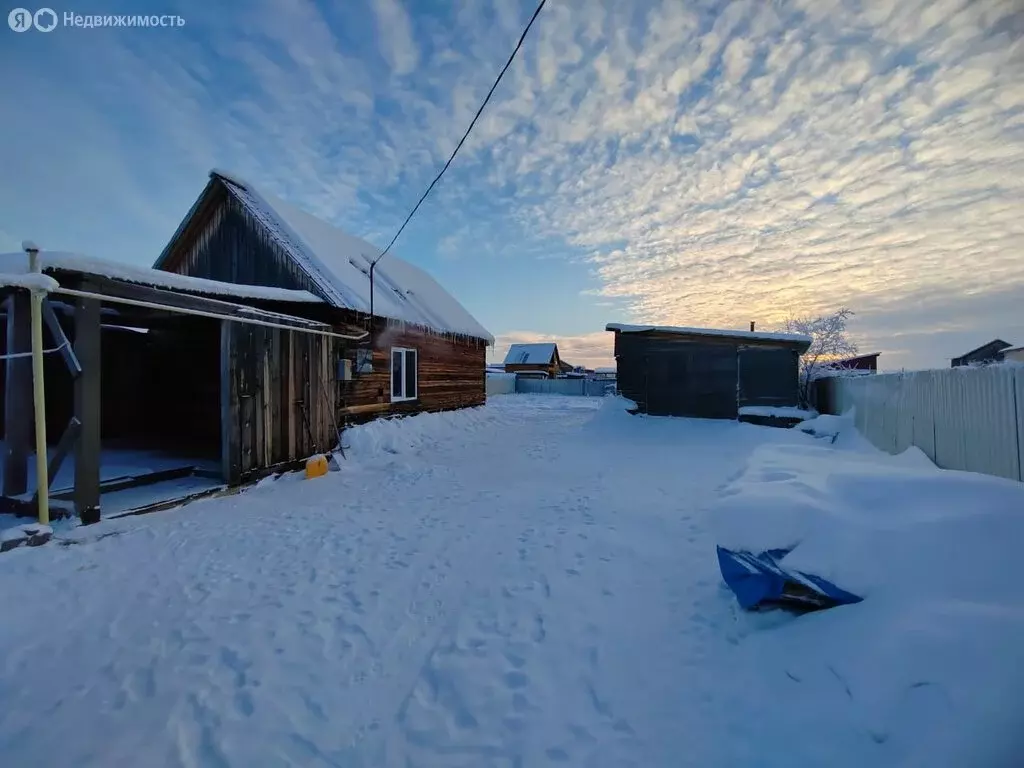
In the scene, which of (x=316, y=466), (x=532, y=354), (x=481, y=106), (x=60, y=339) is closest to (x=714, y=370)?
(x=481, y=106)

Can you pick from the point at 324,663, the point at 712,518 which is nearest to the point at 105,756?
the point at 324,663

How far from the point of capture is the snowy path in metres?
2.27

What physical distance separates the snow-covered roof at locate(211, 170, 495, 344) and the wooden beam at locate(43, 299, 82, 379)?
514cm

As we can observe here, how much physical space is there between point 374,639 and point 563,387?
3299 cm

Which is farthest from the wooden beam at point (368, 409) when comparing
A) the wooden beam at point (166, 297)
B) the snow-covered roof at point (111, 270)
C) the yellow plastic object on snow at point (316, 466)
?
the snow-covered roof at point (111, 270)

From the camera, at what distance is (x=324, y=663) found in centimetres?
289

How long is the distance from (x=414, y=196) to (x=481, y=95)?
3.69m

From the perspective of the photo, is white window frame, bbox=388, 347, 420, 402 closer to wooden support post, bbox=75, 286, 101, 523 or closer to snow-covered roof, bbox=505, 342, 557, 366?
wooden support post, bbox=75, 286, 101, 523

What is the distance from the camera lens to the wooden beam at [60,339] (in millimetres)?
5020

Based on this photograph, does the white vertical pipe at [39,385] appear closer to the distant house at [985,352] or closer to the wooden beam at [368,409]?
the wooden beam at [368,409]

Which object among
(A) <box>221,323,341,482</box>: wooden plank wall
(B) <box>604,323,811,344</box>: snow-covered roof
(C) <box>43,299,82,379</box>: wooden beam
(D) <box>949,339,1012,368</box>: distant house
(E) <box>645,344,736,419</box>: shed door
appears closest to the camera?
(C) <box>43,299,82,379</box>: wooden beam

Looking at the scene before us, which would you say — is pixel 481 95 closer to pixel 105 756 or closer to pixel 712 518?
pixel 712 518

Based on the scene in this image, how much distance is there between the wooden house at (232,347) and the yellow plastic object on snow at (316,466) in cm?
51

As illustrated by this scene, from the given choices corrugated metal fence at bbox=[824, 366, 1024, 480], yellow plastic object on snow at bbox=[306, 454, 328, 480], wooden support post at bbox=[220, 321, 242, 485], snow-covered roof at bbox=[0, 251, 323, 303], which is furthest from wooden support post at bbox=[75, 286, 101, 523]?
corrugated metal fence at bbox=[824, 366, 1024, 480]
